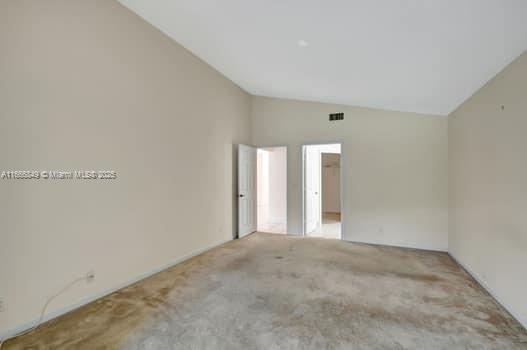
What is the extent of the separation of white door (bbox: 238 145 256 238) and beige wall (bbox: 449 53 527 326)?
3783 mm

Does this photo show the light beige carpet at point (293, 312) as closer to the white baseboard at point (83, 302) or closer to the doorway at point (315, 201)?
the white baseboard at point (83, 302)

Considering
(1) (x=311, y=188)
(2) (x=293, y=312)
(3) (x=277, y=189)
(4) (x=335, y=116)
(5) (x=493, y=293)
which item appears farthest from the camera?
(3) (x=277, y=189)

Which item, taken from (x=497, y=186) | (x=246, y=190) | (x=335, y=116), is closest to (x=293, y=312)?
(x=497, y=186)

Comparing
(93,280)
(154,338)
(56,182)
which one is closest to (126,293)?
(93,280)

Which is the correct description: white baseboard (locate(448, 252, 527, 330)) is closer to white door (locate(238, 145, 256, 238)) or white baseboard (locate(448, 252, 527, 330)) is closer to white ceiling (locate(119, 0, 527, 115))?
white ceiling (locate(119, 0, 527, 115))

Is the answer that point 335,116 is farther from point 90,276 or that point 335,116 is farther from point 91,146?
point 90,276

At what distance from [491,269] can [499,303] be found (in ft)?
1.13

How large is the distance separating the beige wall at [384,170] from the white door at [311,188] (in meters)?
0.20

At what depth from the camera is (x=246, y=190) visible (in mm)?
5379

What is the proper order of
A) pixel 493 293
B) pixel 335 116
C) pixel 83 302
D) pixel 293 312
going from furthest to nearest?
pixel 335 116, pixel 493 293, pixel 83 302, pixel 293 312

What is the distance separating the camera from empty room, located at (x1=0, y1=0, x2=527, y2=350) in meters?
1.98

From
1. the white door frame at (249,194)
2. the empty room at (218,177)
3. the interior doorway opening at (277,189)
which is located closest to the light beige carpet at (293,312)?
the empty room at (218,177)

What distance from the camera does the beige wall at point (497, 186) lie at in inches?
82.1

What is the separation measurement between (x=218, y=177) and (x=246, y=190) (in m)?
0.94
